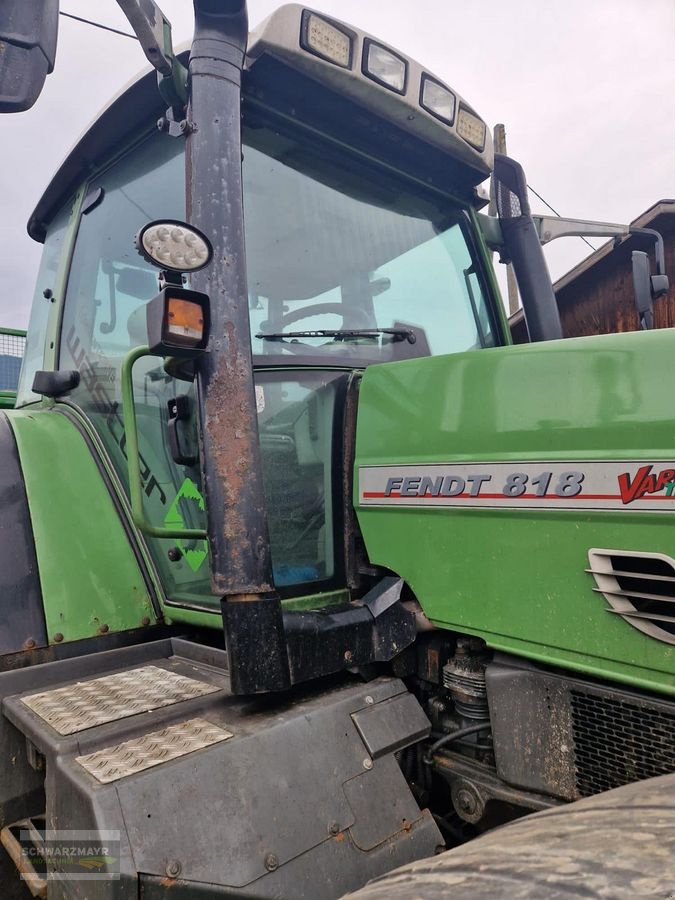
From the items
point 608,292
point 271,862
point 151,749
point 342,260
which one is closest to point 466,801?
point 271,862

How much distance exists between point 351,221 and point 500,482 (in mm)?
1008

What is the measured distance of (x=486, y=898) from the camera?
83 cm

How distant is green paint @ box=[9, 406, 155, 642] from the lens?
1798mm

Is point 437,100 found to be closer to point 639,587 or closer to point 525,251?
point 525,251

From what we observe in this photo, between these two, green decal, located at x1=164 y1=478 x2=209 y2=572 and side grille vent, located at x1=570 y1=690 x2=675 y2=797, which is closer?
side grille vent, located at x1=570 y1=690 x2=675 y2=797

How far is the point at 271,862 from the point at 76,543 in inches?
40.5

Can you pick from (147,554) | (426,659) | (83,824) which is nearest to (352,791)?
(426,659)

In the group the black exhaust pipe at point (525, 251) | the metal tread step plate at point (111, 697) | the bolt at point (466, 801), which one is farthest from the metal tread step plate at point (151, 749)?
the black exhaust pipe at point (525, 251)

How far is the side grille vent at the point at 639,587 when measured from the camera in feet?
4.16

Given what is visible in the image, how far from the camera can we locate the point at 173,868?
45.6 inches

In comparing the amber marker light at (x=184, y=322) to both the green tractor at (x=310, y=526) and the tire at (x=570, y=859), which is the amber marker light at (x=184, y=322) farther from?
the tire at (x=570, y=859)

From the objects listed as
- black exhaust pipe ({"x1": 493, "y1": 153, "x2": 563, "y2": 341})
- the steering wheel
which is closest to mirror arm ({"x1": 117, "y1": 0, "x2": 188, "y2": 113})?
the steering wheel

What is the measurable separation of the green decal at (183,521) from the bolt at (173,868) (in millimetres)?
798

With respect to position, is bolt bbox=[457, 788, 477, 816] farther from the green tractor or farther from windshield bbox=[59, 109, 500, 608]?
windshield bbox=[59, 109, 500, 608]
